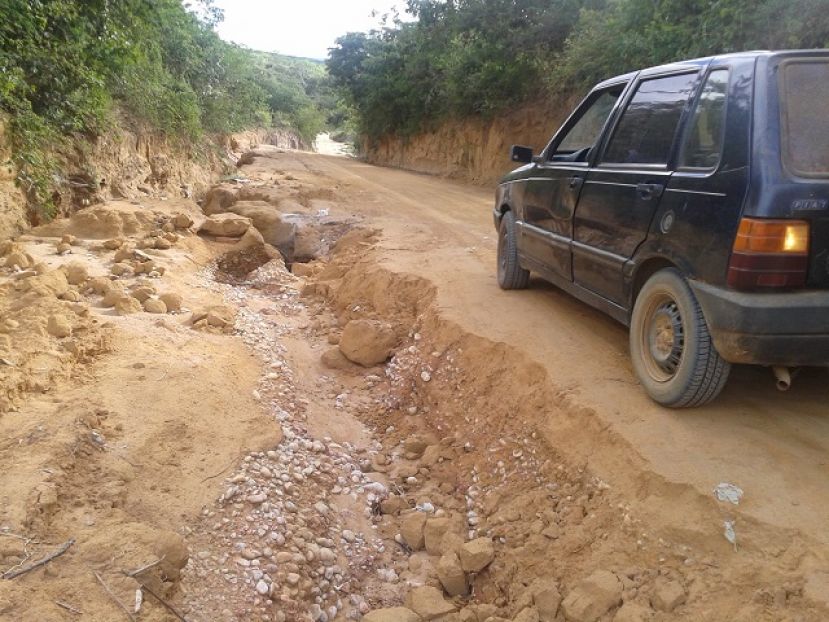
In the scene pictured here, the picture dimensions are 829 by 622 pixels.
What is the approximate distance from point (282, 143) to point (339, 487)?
137ft

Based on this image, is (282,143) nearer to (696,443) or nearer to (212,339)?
(212,339)

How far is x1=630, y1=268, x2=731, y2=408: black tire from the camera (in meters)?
3.09

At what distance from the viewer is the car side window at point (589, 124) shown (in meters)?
4.46

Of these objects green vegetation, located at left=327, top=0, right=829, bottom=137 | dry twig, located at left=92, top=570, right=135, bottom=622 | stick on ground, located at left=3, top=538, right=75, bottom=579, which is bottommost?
dry twig, located at left=92, top=570, right=135, bottom=622

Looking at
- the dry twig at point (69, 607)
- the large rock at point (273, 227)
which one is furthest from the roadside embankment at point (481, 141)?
the dry twig at point (69, 607)

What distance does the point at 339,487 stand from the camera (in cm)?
387

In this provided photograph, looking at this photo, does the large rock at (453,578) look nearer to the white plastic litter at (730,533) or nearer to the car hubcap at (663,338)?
the white plastic litter at (730,533)

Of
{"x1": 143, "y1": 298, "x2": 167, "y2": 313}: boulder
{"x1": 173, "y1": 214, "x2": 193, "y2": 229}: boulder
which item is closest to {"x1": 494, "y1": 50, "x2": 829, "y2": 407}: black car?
{"x1": 143, "y1": 298, "x2": 167, "y2": 313}: boulder

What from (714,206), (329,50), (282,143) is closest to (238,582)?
(714,206)

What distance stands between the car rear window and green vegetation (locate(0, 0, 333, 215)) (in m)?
7.38

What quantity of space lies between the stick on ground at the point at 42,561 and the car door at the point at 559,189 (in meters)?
3.39

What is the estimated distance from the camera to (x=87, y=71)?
27.2 feet

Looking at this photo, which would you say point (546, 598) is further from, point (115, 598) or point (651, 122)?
point (651, 122)

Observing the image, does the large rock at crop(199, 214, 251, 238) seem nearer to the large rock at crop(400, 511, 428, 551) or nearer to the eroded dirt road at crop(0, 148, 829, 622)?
the eroded dirt road at crop(0, 148, 829, 622)
